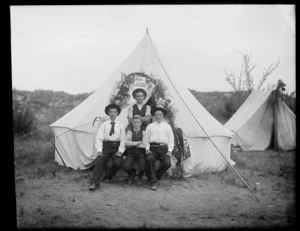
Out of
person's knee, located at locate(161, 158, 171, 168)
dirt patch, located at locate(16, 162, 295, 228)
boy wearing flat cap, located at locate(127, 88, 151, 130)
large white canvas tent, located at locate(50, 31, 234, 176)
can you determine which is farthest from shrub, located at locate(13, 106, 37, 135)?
person's knee, located at locate(161, 158, 171, 168)

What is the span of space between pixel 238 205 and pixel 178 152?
5.52 ft

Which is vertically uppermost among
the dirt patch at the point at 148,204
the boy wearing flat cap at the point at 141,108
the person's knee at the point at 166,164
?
the boy wearing flat cap at the point at 141,108

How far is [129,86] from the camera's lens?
258 inches

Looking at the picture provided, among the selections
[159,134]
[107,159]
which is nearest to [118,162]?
[107,159]

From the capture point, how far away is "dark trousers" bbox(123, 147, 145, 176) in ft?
17.5

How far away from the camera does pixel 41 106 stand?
1795cm

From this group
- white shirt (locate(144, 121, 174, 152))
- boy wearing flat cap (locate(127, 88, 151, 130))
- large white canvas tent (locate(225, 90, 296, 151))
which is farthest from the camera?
large white canvas tent (locate(225, 90, 296, 151))

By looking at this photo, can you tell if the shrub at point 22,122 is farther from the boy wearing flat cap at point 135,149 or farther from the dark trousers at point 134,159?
the dark trousers at point 134,159

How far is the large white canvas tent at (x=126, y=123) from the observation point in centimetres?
616

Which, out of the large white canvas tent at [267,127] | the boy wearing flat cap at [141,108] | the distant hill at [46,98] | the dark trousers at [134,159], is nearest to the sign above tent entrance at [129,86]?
the boy wearing flat cap at [141,108]

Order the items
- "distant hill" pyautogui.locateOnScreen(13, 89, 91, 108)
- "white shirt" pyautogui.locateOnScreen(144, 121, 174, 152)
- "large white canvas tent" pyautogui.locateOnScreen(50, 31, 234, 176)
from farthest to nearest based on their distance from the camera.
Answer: "distant hill" pyautogui.locateOnScreen(13, 89, 91, 108), "large white canvas tent" pyautogui.locateOnScreen(50, 31, 234, 176), "white shirt" pyautogui.locateOnScreen(144, 121, 174, 152)

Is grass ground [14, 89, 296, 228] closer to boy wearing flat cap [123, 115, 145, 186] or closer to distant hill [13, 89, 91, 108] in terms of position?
boy wearing flat cap [123, 115, 145, 186]

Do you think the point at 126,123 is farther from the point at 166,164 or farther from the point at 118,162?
the point at 166,164

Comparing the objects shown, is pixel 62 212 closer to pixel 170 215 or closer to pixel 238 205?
pixel 170 215
